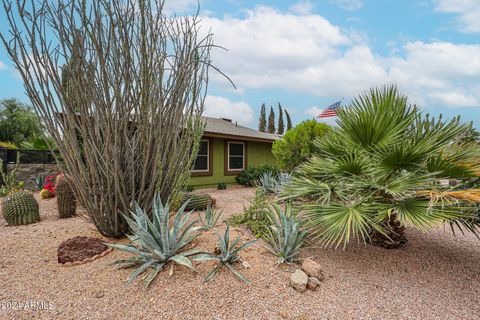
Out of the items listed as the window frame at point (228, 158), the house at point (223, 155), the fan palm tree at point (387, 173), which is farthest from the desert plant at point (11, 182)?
the window frame at point (228, 158)

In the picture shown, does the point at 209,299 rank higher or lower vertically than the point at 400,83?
lower

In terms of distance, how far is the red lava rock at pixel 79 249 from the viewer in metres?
3.04

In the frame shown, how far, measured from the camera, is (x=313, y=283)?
2.69 metres

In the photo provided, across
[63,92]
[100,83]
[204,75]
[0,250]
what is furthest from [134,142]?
[0,250]

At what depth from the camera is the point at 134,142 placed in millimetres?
3459

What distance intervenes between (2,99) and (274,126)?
26.2m

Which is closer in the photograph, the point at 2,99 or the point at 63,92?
the point at 63,92

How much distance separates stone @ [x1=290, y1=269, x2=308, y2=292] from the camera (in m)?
2.58

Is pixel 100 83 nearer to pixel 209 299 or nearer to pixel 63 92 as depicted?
pixel 63 92

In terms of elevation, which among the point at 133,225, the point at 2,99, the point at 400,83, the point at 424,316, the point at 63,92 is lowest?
the point at 424,316

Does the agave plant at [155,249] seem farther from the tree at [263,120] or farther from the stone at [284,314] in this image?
the tree at [263,120]

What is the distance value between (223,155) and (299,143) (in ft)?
12.4

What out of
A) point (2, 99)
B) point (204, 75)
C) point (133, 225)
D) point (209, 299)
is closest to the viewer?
point (209, 299)

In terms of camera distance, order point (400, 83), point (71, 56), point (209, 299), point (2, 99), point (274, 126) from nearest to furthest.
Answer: point (209, 299) → point (71, 56) → point (400, 83) → point (2, 99) → point (274, 126)
